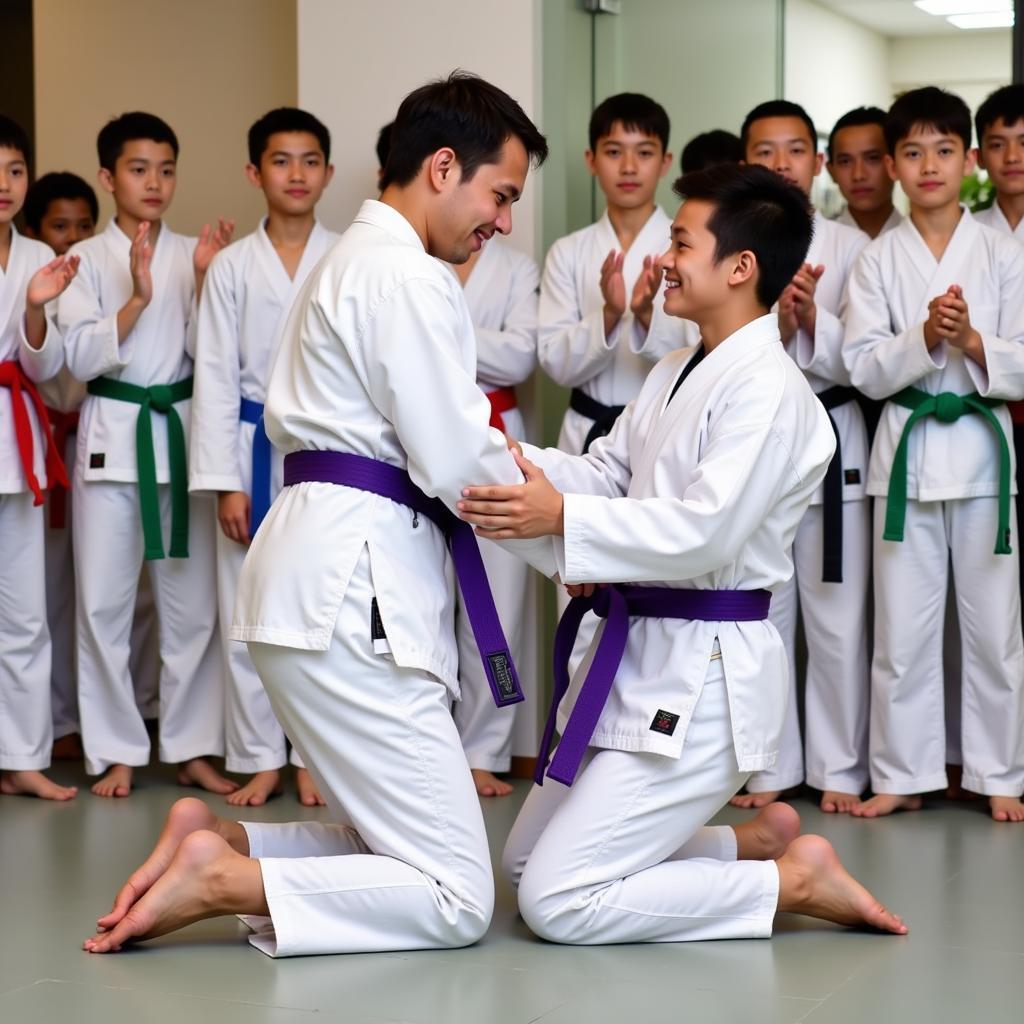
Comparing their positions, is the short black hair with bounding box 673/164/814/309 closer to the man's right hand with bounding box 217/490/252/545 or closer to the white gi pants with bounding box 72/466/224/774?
the man's right hand with bounding box 217/490/252/545

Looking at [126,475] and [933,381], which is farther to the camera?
[126,475]

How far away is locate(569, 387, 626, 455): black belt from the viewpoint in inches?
164

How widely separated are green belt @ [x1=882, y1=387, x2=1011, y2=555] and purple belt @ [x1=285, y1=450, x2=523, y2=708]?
5.13 ft

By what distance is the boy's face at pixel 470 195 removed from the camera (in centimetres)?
265

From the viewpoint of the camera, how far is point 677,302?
2.88 metres

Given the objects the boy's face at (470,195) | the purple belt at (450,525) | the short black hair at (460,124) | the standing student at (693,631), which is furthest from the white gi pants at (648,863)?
the short black hair at (460,124)

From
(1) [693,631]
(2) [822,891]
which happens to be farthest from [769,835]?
(1) [693,631]

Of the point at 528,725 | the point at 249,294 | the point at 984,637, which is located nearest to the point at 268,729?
the point at 528,725

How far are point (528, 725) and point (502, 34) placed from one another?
201cm

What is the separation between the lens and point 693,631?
270 cm

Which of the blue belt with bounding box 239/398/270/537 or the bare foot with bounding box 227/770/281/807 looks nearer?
the bare foot with bounding box 227/770/281/807

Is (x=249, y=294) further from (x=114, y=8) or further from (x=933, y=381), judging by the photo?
(x=114, y=8)

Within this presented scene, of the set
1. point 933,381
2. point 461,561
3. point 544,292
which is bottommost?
point 461,561

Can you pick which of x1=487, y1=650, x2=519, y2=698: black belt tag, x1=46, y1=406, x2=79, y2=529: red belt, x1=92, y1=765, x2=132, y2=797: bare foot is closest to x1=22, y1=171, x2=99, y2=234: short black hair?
x1=46, y1=406, x2=79, y2=529: red belt
